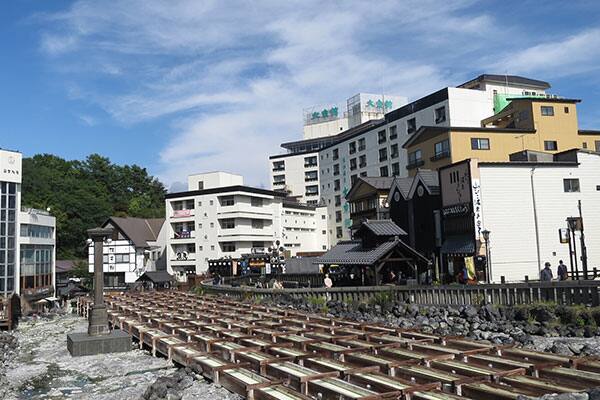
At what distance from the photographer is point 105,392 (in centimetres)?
1501

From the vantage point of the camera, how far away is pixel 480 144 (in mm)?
45344

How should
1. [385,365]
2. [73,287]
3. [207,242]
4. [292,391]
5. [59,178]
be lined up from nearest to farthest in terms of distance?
[292,391], [385,365], [73,287], [207,242], [59,178]

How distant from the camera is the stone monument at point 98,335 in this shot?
2042cm

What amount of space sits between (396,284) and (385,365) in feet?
61.4

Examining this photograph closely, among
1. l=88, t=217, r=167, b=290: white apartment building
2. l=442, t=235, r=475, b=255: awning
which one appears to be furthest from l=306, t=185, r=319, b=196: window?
l=442, t=235, r=475, b=255: awning

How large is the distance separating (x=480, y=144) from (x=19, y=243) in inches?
1556

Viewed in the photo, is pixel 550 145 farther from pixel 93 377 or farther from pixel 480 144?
pixel 93 377

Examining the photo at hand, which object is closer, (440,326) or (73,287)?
(440,326)

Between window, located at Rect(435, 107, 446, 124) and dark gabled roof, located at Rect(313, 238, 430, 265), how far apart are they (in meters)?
26.1

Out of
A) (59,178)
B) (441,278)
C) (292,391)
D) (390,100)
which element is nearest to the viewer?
(292,391)

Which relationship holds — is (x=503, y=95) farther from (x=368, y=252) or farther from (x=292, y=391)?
(x=292, y=391)

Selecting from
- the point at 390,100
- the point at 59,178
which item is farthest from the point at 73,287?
the point at 390,100

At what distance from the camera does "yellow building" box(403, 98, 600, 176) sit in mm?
44812

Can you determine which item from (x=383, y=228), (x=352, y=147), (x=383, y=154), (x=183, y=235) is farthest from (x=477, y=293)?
(x=183, y=235)
